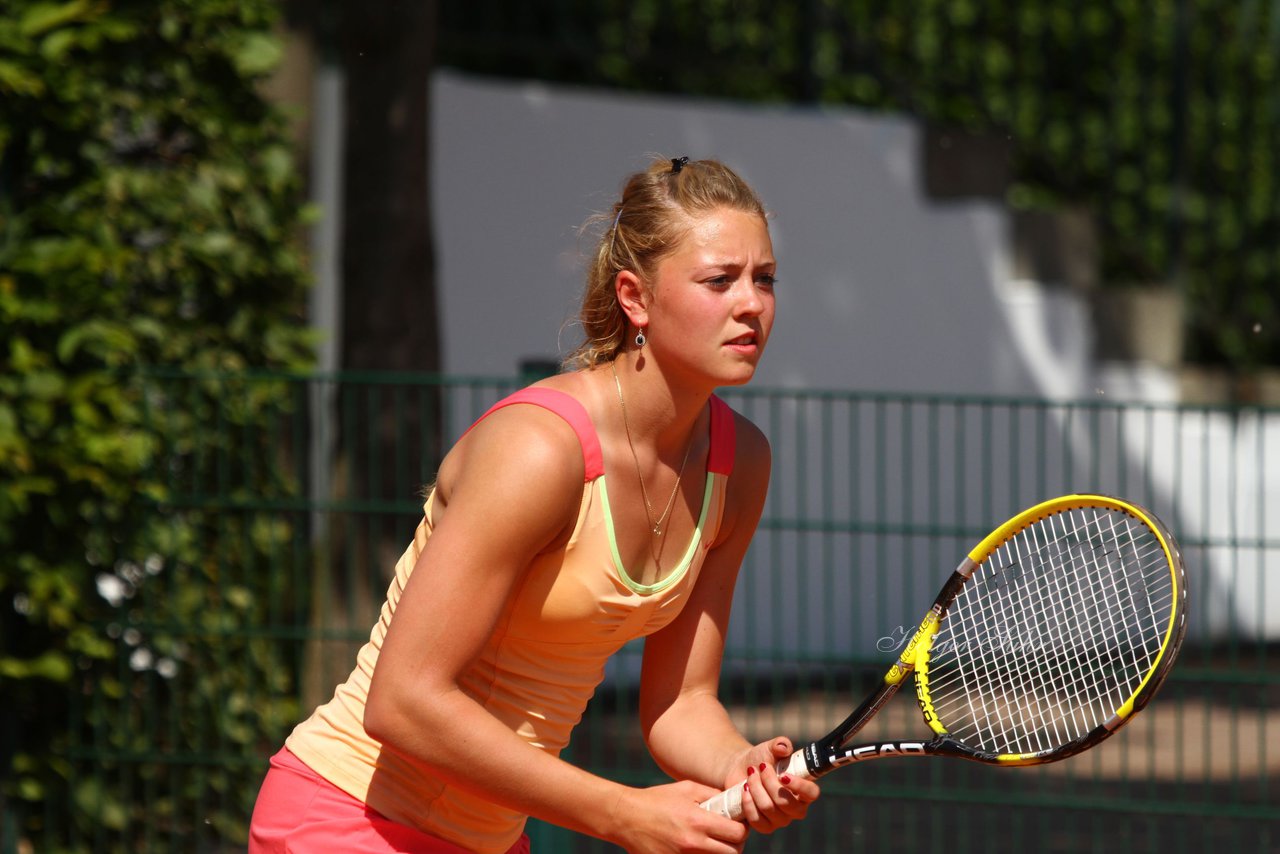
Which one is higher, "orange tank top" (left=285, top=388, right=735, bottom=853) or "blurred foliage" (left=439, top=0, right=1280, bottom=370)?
"blurred foliage" (left=439, top=0, right=1280, bottom=370)

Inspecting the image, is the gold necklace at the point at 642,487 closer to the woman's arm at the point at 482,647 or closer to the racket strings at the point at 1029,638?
the woman's arm at the point at 482,647

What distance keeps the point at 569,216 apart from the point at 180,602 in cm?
353

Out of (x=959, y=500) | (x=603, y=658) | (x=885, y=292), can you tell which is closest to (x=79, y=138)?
(x=959, y=500)

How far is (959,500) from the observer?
5.80 meters

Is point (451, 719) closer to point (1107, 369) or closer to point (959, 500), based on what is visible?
point (959, 500)

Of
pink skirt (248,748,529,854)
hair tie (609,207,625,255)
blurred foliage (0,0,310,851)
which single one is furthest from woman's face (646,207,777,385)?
blurred foliage (0,0,310,851)

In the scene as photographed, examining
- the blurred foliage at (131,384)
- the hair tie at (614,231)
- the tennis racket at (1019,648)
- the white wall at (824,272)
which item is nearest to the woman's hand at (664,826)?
the tennis racket at (1019,648)

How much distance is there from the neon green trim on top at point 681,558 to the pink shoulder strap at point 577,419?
0.09 feet

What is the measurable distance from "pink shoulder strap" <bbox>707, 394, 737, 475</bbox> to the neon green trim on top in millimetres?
20

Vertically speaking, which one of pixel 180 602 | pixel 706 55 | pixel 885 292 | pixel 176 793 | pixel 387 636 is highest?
pixel 706 55

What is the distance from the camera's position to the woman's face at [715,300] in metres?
2.61

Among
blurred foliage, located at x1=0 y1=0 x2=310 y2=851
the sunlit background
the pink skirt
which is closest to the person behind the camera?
the pink skirt

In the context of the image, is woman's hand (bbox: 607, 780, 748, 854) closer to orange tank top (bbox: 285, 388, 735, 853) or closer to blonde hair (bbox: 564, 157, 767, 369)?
orange tank top (bbox: 285, 388, 735, 853)

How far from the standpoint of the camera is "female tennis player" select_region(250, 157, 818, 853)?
2465mm
